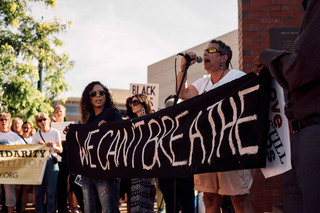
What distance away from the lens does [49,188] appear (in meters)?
7.41

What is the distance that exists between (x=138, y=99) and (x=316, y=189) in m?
4.30

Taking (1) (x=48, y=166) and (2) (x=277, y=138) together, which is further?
(1) (x=48, y=166)

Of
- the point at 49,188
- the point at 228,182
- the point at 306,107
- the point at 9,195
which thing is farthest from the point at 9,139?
the point at 306,107

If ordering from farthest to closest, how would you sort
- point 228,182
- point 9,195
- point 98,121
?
point 9,195 < point 98,121 < point 228,182

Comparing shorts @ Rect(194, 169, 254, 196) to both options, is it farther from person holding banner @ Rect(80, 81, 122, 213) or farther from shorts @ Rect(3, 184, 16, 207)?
shorts @ Rect(3, 184, 16, 207)

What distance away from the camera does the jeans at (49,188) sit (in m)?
7.35

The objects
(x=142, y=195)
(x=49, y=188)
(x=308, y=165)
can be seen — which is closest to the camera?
(x=308, y=165)

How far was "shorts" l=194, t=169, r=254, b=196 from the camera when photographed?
3.96m

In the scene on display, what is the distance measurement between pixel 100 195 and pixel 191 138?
5.39 feet

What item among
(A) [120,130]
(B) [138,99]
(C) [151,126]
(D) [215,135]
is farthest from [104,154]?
(D) [215,135]

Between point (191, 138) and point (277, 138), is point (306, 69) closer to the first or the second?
point (277, 138)

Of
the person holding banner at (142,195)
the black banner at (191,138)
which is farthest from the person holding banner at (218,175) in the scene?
the person holding banner at (142,195)

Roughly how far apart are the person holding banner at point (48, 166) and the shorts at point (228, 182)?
3.90 metres

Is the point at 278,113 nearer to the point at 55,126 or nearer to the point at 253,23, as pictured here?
the point at 253,23
